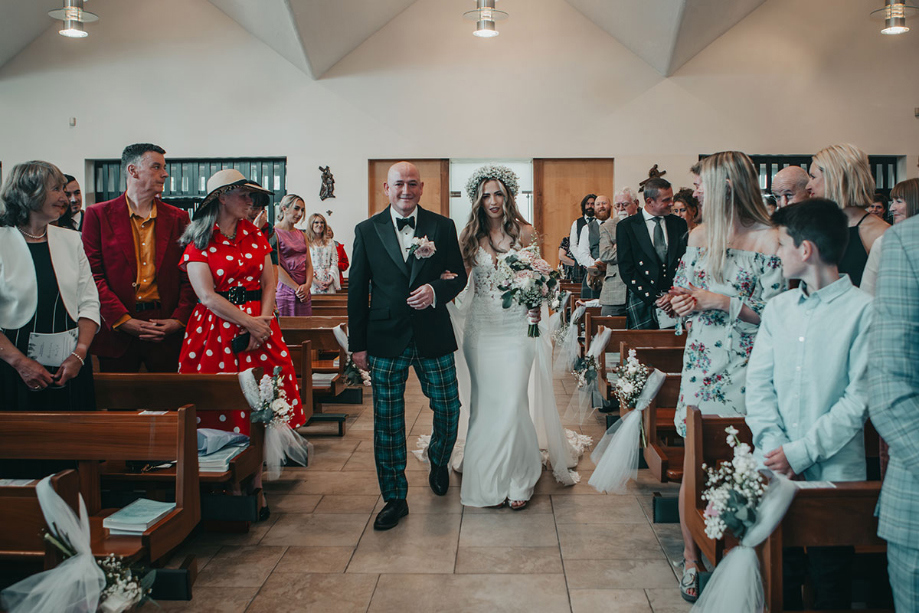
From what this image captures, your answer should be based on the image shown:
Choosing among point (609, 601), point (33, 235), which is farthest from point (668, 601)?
point (33, 235)

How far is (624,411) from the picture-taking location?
3.86 m

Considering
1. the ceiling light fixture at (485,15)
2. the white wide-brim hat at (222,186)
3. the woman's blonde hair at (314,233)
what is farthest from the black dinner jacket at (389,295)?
the ceiling light fixture at (485,15)

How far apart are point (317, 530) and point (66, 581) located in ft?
5.06

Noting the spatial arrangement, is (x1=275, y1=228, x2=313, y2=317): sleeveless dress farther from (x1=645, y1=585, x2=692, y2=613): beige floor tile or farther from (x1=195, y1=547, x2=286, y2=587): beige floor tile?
(x1=645, y1=585, x2=692, y2=613): beige floor tile

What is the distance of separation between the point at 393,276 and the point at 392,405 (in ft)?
2.14

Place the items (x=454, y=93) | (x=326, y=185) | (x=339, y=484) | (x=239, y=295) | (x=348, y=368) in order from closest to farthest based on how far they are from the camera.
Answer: (x=239, y=295) < (x=339, y=484) < (x=348, y=368) < (x=454, y=93) < (x=326, y=185)

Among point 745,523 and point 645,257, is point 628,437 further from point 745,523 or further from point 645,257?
point 645,257

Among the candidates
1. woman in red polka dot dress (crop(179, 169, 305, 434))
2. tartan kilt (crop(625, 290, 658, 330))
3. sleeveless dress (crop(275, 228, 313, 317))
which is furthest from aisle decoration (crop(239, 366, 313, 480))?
sleeveless dress (crop(275, 228, 313, 317))

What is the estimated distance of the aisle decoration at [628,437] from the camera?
331 cm

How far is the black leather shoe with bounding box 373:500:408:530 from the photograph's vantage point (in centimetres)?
337

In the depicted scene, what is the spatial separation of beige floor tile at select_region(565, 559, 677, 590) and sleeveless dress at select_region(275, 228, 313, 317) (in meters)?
4.24

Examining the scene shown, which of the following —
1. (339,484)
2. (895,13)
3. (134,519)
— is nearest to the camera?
(134,519)

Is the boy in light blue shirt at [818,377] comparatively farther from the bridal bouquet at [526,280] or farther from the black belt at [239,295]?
the black belt at [239,295]

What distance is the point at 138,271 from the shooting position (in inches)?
Answer: 145
